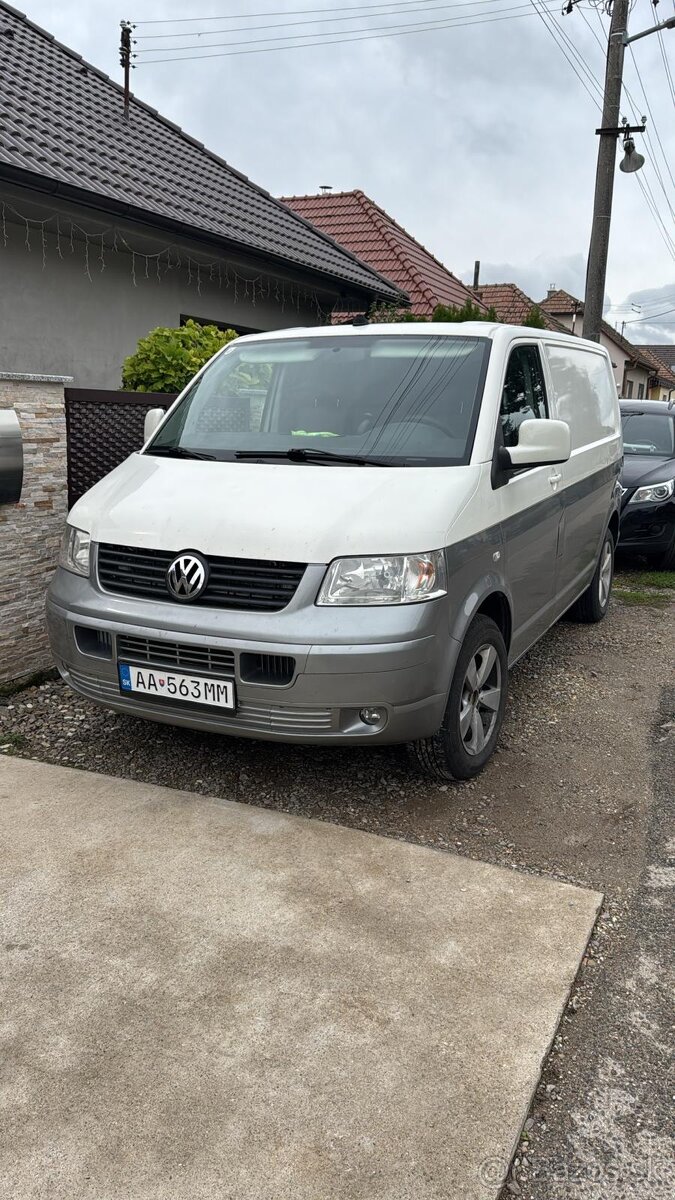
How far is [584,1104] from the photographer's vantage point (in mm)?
2166

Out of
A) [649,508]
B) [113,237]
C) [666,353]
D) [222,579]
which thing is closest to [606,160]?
[649,508]

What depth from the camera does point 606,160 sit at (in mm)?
12531

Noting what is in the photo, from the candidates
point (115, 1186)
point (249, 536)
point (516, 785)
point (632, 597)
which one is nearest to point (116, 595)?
point (249, 536)

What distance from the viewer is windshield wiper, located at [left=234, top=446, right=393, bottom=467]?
3.77 m

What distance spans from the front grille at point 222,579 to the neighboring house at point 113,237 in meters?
4.73

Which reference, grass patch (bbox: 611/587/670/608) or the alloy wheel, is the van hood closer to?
the alloy wheel

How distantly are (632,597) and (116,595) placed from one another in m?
5.32

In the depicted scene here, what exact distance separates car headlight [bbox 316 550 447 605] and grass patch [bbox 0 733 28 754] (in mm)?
1814

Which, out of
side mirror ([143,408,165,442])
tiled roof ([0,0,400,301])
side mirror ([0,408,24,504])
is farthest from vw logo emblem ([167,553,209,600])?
tiled roof ([0,0,400,301])

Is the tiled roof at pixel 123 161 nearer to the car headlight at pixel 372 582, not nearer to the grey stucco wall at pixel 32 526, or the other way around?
the grey stucco wall at pixel 32 526

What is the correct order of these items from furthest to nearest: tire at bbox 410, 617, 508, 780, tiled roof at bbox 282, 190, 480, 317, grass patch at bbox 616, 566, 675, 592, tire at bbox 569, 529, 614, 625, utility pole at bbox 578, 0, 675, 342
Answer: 1. tiled roof at bbox 282, 190, 480, 317
2. utility pole at bbox 578, 0, 675, 342
3. grass patch at bbox 616, 566, 675, 592
4. tire at bbox 569, 529, 614, 625
5. tire at bbox 410, 617, 508, 780

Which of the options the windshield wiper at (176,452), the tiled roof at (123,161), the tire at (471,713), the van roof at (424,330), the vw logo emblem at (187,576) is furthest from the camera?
the tiled roof at (123,161)

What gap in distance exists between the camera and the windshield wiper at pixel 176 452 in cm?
413

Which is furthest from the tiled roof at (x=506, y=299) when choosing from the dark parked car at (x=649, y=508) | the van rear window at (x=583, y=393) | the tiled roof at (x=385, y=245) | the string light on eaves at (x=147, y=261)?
the van rear window at (x=583, y=393)
